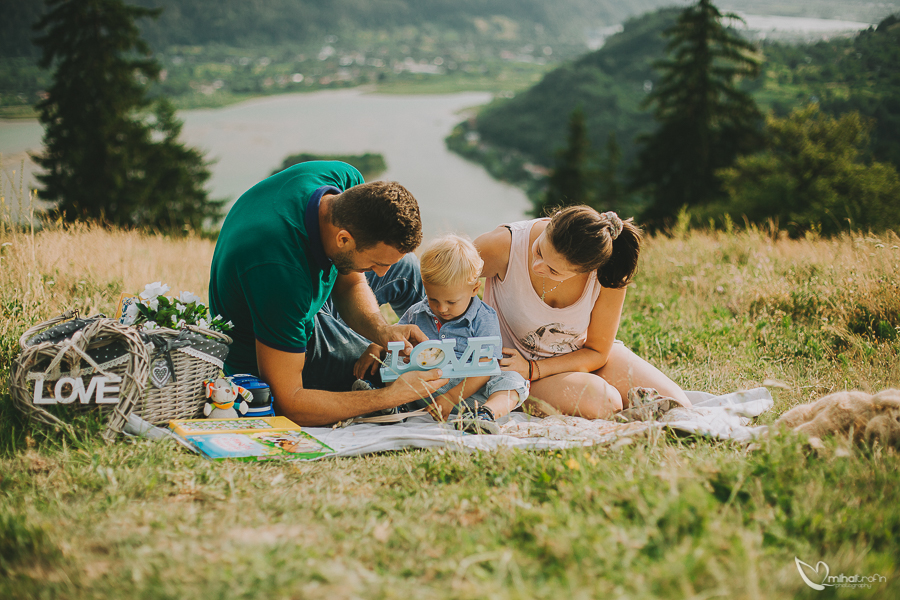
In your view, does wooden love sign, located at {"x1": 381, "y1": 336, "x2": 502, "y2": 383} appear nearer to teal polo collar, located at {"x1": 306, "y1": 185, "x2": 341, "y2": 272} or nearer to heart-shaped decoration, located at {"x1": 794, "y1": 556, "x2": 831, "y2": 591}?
teal polo collar, located at {"x1": 306, "y1": 185, "x2": 341, "y2": 272}

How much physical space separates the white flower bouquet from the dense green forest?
15.3m

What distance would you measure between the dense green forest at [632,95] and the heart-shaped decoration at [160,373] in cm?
1556

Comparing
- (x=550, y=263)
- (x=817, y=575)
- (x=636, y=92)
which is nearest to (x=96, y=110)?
(x=550, y=263)

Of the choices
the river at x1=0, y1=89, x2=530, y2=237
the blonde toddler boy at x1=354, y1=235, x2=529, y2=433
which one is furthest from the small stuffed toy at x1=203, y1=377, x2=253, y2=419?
the river at x1=0, y1=89, x2=530, y2=237

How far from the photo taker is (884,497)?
1908mm

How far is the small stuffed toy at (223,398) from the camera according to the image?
8.87ft

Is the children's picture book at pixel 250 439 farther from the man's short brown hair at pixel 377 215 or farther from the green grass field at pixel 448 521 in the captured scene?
the man's short brown hair at pixel 377 215

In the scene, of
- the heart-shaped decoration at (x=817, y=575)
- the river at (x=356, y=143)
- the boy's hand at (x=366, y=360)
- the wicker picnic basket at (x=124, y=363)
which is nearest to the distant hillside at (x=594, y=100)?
the river at (x=356, y=143)

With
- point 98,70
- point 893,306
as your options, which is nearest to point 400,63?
point 98,70

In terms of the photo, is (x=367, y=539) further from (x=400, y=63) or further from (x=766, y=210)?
(x=400, y=63)

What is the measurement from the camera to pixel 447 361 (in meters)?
2.91

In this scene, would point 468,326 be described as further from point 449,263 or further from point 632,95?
point 632,95

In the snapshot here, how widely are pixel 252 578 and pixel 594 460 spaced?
1337 mm
